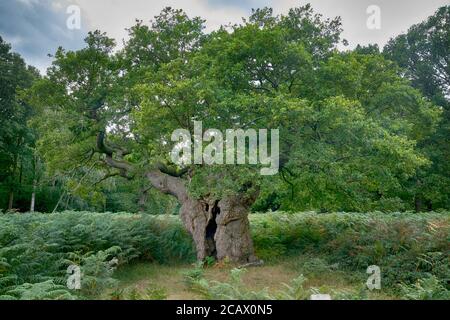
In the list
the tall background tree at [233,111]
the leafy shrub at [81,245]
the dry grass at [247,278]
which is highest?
the tall background tree at [233,111]

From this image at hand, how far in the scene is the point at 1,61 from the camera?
2673 cm

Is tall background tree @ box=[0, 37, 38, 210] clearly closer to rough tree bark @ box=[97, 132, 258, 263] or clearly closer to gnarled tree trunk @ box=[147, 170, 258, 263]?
rough tree bark @ box=[97, 132, 258, 263]

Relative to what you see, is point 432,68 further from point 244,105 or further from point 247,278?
point 247,278

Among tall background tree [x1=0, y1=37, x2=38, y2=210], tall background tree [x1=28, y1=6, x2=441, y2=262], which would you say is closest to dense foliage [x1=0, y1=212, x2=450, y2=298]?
tall background tree [x1=28, y1=6, x2=441, y2=262]

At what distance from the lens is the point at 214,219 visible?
12.6m

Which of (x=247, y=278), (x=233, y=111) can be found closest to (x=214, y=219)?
(x=247, y=278)

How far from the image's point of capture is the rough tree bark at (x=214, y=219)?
39.7ft

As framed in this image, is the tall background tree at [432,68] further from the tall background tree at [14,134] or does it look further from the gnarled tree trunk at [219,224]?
the tall background tree at [14,134]

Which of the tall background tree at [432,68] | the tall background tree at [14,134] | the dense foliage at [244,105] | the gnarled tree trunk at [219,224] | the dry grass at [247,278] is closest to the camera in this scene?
the dry grass at [247,278]

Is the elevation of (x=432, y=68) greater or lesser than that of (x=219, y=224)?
greater

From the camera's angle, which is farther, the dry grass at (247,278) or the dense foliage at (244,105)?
the dense foliage at (244,105)

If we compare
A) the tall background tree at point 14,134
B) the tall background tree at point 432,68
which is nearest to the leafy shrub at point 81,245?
the tall background tree at point 14,134

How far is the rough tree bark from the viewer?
1209 centimetres
